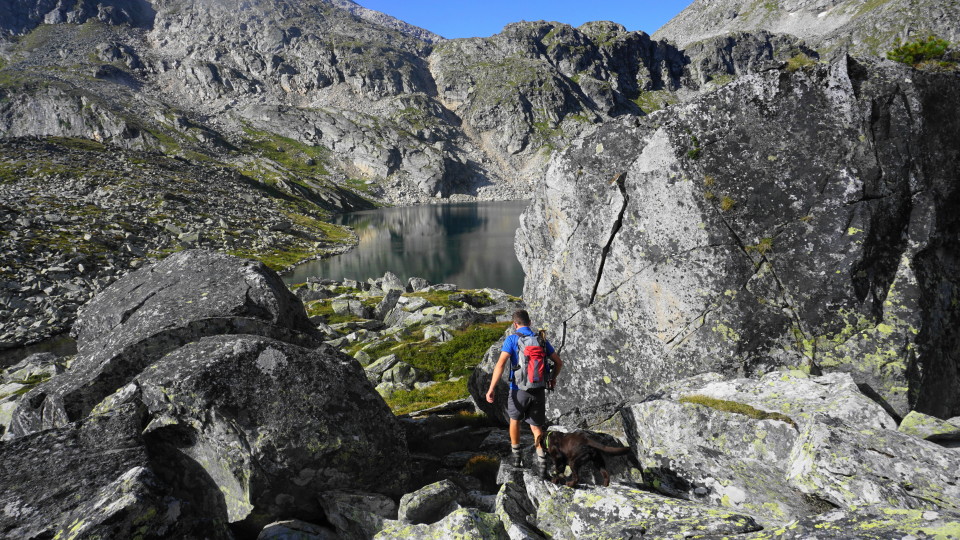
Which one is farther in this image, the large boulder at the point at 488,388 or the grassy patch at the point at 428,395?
the grassy patch at the point at 428,395

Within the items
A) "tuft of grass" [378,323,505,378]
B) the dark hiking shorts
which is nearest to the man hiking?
the dark hiking shorts

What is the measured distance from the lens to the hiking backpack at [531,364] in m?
9.12

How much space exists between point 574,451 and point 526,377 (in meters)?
1.68

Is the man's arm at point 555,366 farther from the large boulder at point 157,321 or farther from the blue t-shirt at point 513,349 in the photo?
the large boulder at point 157,321

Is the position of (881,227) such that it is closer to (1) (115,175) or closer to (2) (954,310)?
(2) (954,310)

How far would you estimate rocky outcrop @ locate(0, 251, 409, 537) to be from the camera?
618 centimetres

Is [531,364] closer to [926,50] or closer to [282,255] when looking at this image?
[926,50]

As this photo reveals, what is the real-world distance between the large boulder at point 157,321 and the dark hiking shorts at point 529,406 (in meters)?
6.29

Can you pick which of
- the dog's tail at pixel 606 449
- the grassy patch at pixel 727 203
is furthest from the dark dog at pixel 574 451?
the grassy patch at pixel 727 203

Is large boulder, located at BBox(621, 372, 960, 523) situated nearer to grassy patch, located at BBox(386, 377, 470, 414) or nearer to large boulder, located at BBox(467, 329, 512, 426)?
large boulder, located at BBox(467, 329, 512, 426)

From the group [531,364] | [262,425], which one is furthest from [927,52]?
[262,425]

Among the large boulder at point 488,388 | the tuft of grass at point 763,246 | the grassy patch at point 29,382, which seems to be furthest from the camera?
the grassy patch at point 29,382

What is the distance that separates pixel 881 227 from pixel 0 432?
84.5 feet

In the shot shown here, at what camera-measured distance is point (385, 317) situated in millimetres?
43156
